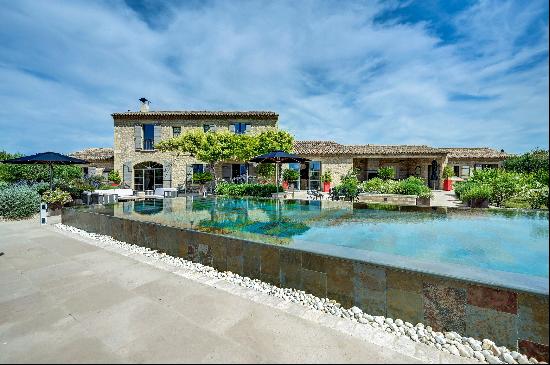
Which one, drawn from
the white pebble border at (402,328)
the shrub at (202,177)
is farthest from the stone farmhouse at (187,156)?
the white pebble border at (402,328)

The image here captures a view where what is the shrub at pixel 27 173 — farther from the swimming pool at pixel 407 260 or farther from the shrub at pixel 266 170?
the swimming pool at pixel 407 260

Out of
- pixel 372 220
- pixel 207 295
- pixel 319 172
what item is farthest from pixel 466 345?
pixel 319 172

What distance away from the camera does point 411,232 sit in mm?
5539

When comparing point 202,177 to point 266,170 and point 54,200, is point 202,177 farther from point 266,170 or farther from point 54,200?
point 54,200

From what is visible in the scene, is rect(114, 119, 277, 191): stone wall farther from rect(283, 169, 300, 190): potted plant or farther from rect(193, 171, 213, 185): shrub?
rect(283, 169, 300, 190): potted plant

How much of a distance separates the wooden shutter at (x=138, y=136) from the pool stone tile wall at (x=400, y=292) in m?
19.6

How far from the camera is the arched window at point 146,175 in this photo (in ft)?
71.3

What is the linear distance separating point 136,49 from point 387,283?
12.9 m

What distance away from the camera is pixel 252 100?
23.8 meters

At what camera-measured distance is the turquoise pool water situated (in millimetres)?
3420

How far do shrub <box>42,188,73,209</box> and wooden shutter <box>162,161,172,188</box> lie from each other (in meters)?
10.4

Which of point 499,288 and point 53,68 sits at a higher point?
point 53,68

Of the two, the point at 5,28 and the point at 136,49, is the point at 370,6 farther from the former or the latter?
the point at 5,28

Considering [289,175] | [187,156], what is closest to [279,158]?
[289,175]
